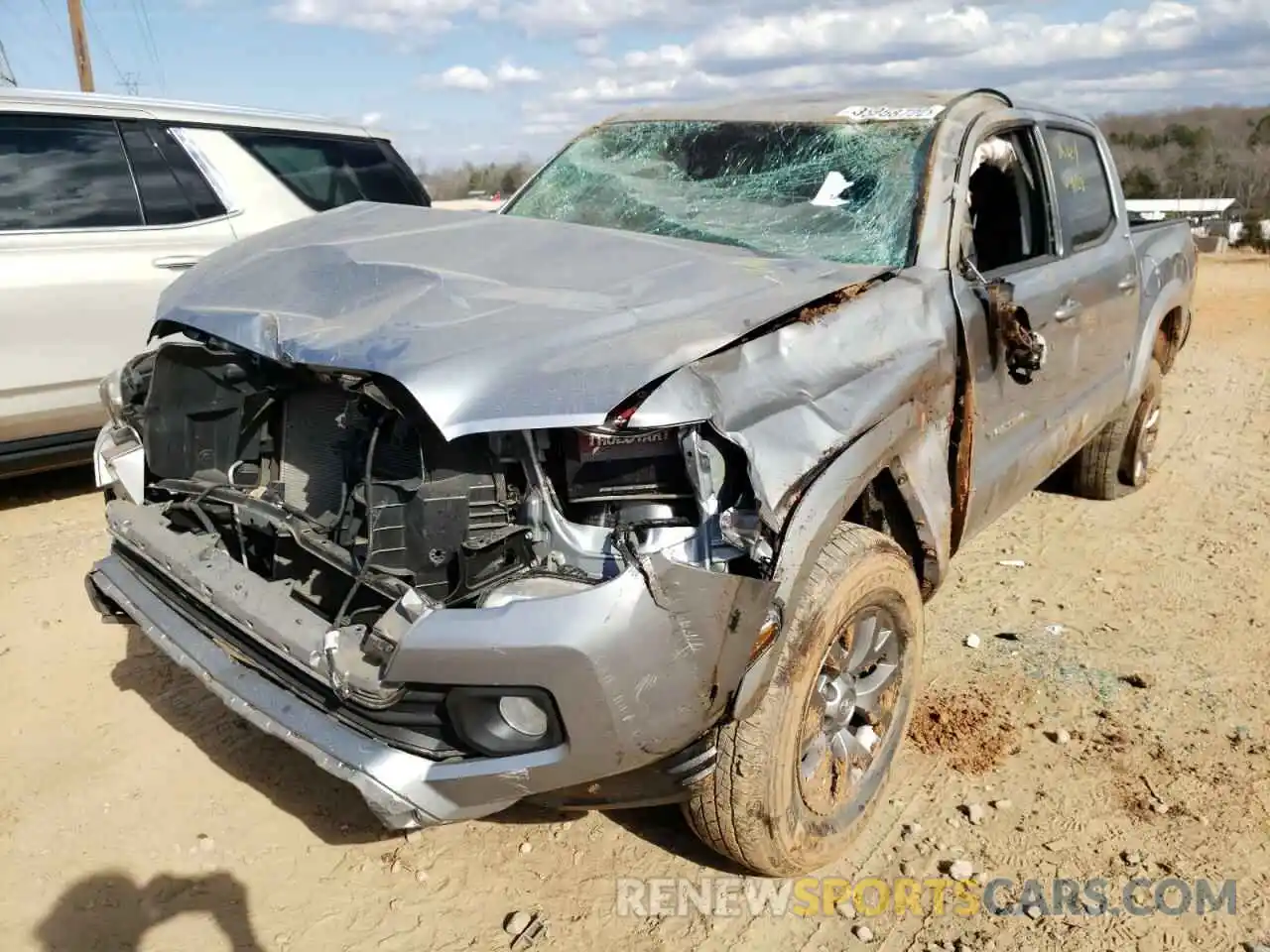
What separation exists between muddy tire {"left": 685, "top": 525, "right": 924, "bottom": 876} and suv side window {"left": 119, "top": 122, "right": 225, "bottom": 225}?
163 inches

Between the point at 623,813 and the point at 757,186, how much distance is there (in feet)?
6.84

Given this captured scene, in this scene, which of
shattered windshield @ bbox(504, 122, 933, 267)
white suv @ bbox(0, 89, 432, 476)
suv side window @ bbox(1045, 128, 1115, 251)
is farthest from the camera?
white suv @ bbox(0, 89, 432, 476)

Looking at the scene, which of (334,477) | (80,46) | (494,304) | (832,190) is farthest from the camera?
(80,46)

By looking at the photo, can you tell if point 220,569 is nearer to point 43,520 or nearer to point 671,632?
point 671,632

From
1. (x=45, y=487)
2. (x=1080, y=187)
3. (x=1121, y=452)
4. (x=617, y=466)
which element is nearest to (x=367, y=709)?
(x=617, y=466)

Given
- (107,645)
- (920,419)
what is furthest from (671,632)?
(107,645)

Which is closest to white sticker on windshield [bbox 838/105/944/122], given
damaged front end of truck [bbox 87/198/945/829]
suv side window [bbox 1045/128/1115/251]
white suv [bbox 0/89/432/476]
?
suv side window [bbox 1045/128/1115/251]

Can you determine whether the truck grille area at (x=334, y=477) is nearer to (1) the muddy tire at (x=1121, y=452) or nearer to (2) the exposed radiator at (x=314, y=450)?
(2) the exposed radiator at (x=314, y=450)

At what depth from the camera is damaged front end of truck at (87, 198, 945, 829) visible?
2.00m

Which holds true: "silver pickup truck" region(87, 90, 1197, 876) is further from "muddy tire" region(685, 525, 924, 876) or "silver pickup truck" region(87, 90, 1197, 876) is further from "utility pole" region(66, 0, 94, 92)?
"utility pole" region(66, 0, 94, 92)

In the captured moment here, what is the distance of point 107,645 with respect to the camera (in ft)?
12.3

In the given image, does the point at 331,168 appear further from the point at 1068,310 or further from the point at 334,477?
the point at 1068,310

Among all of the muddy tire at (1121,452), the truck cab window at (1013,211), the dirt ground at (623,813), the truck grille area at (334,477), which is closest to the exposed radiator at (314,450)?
the truck grille area at (334,477)

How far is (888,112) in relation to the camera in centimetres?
345
